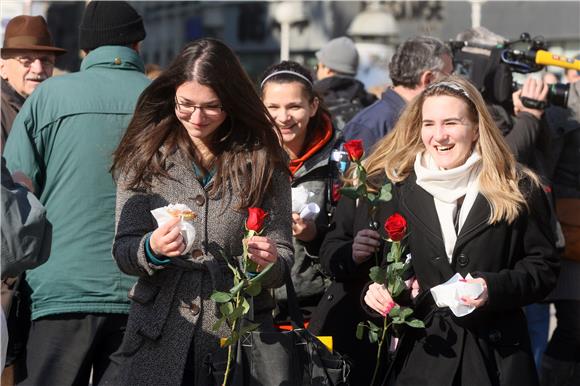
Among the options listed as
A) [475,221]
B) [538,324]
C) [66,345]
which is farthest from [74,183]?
[538,324]

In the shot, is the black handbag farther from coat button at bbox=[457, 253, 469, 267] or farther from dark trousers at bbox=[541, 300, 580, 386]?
dark trousers at bbox=[541, 300, 580, 386]

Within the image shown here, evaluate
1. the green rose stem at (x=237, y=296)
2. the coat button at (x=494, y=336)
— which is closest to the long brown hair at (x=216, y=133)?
the green rose stem at (x=237, y=296)

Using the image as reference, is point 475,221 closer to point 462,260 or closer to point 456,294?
point 462,260

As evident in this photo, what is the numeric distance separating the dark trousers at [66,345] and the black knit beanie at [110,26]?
Answer: 1.18 metres

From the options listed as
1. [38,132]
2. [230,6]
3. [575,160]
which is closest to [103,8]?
[38,132]

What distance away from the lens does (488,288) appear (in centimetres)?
404

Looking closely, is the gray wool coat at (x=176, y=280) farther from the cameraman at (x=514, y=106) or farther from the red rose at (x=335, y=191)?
the cameraman at (x=514, y=106)

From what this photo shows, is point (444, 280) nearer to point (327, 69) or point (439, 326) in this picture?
point (439, 326)

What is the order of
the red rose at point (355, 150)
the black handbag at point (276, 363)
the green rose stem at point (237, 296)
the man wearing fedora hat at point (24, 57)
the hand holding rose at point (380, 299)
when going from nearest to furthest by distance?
the green rose stem at point (237, 296), the black handbag at point (276, 363), the hand holding rose at point (380, 299), the red rose at point (355, 150), the man wearing fedora hat at point (24, 57)

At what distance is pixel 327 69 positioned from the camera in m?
8.41

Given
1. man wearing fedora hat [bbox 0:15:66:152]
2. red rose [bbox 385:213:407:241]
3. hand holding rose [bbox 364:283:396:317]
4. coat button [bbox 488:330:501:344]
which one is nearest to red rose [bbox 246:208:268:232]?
red rose [bbox 385:213:407:241]

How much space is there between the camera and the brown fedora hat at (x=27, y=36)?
564cm

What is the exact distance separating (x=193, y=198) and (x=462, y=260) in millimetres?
1077

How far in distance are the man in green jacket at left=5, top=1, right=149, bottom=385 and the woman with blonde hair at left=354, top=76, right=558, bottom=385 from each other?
104cm
